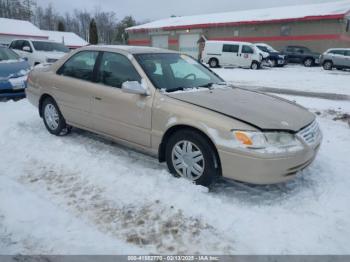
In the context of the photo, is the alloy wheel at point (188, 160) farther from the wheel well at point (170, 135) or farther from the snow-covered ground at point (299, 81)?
the snow-covered ground at point (299, 81)

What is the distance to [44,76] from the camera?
19.0ft

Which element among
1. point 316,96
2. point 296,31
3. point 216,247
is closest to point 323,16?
point 296,31

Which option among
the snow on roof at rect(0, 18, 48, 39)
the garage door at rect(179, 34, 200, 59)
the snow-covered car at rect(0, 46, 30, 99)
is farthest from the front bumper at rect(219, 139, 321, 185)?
the snow on roof at rect(0, 18, 48, 39)

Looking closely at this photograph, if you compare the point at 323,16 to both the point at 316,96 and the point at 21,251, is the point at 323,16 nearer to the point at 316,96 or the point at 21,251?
the point at 316,96

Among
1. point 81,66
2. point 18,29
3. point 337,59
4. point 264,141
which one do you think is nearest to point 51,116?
point 81,66

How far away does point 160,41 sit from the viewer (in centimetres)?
3888

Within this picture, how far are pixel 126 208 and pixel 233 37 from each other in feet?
105

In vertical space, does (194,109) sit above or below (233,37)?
below

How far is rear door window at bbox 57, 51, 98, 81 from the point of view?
5.07 metres

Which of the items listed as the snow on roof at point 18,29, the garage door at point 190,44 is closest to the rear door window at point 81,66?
the garage door at point 190,44

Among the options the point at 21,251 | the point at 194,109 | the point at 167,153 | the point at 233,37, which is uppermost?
the point at 233,37

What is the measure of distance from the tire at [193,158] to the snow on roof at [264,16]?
2742 centimetres

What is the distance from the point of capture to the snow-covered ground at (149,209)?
9.63ft

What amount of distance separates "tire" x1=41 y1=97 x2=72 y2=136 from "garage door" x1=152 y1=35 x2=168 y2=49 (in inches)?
1317
